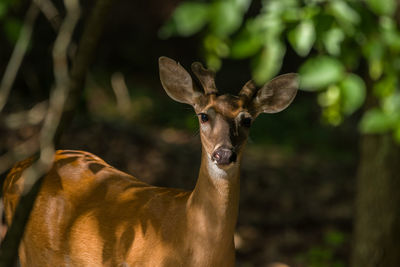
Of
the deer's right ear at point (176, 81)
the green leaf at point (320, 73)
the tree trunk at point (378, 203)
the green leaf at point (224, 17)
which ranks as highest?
the green leaf at point (224, 17)

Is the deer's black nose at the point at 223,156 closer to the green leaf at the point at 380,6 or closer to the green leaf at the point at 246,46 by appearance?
the green leaf at the point at 246,46

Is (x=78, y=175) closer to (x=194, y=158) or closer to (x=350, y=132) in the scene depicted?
(x=194, y=158)

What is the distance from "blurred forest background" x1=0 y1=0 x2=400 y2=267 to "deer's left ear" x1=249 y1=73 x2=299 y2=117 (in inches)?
6.3

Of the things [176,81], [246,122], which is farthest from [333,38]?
[176,81]

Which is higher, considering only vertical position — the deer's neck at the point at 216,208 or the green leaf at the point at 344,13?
the green leaf at the point at 344,13

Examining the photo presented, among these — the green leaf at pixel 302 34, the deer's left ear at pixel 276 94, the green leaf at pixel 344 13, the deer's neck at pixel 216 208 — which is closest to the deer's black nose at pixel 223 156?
the deer's neck at pixel 216 208

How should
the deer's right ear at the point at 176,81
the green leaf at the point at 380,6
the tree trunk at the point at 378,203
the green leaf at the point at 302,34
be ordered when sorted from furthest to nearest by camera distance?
1. the tree trunk at the point at 378,203
2. the deer's right ear at the point at 176,81
3. the green leaf at the point at 302,34
4. the green leaf at the point at 380,6

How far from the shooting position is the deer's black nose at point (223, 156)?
Result: 3000 millimetres

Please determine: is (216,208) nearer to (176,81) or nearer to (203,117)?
(203,117)

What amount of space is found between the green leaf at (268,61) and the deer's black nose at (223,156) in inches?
27.1

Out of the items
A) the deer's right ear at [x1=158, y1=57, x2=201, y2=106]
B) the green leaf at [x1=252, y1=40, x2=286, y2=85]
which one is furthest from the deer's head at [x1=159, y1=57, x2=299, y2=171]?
the green leaf at [x1=252, y1=40, x2=286, y2=85]

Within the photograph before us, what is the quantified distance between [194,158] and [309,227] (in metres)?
1.67

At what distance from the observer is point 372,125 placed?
7.48 ft

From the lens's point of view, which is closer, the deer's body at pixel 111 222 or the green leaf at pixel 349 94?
the green leaf at pixel 349 94
